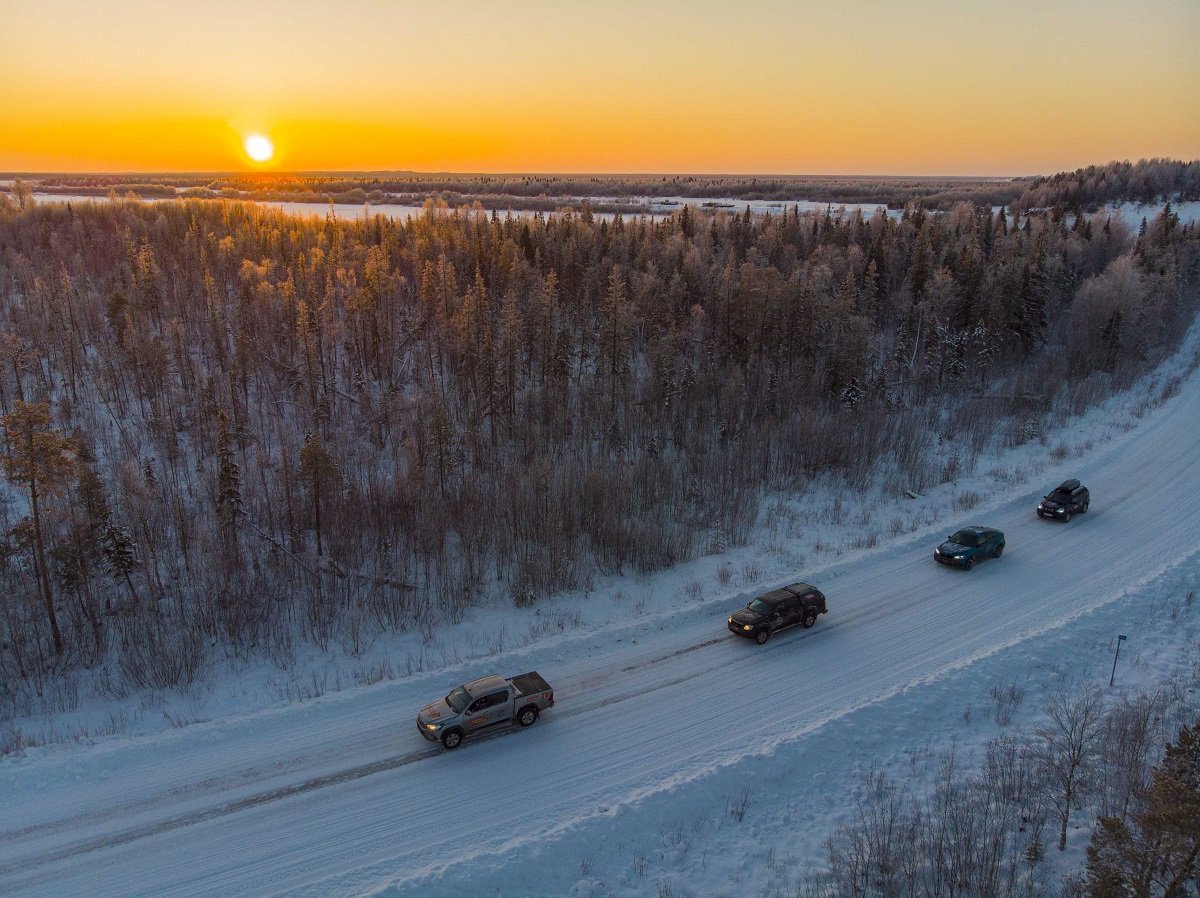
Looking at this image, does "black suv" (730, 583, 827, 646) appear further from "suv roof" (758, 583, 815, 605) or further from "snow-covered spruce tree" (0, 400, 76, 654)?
"snow-covered spruce tree" (0, 400, 76, 654)

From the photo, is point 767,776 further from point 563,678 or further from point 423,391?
point 423,391

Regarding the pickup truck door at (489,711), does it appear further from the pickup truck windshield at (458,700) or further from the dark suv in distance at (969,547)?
the dark suv in distance at (969,547)

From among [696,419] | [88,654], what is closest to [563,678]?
[88,654]

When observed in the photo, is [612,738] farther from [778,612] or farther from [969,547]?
[969,547]

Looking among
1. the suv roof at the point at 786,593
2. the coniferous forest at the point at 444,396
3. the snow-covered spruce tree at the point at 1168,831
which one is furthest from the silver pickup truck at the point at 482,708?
the snow-covered spruce tree at the point at 1168,831

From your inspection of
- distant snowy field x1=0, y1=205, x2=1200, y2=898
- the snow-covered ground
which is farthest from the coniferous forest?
the snow-covered ground
